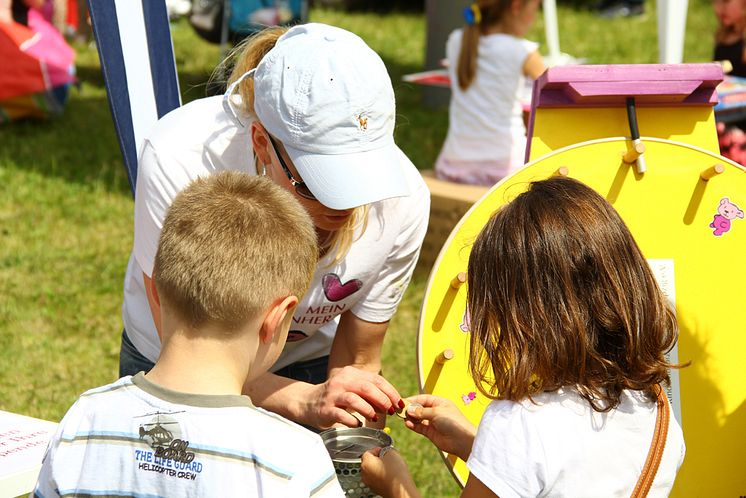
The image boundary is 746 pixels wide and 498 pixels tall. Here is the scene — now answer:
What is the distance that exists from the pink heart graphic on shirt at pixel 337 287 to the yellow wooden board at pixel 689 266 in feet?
0.52

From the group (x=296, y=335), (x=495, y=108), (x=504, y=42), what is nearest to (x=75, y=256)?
(x=495, y=108)

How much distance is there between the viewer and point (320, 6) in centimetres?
1014

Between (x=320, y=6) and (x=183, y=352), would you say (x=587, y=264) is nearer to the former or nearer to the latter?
(x=183, y=352)

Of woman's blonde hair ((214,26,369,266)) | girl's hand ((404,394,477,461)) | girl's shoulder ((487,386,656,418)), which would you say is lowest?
girl's hand ((404,394,477,461))

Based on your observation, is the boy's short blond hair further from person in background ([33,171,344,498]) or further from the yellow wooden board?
the yellow wooden board

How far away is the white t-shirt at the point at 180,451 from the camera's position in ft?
4.31

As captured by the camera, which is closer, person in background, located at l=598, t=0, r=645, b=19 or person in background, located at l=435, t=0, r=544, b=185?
person in background, located at l=435, t=0, r=544, b=185

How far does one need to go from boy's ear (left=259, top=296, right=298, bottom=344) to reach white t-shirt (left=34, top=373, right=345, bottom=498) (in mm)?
105

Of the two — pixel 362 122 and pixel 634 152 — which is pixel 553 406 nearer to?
pixel 362 122

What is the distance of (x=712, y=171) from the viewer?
2.02 m

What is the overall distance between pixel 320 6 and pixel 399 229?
27.9 feet

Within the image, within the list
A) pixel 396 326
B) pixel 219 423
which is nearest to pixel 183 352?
pixel 219 423

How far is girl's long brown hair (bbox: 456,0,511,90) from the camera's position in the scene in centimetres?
488

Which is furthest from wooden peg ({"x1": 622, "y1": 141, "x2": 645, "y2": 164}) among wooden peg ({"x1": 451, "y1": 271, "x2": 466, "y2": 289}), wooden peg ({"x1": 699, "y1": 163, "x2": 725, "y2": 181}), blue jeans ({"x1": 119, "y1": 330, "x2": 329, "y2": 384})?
blue jeans ({"x1": 119, "y1": 330, "x2": 329, "y2": 384})
